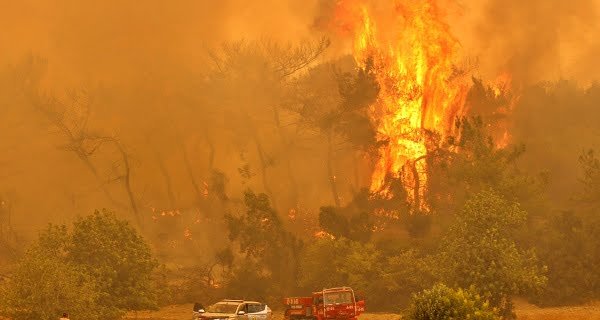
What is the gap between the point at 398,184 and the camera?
198ft

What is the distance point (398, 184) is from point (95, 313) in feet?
97.6

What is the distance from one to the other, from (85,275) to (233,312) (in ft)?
25.6

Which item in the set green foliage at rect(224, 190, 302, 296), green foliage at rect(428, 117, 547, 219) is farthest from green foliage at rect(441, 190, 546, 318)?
green foliage at rect(224, 190, 302, 296)

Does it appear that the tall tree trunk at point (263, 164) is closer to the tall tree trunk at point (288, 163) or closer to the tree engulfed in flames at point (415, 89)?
the tall tree trunk at point (288, 163)

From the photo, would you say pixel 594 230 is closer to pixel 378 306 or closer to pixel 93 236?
pixel 378 306

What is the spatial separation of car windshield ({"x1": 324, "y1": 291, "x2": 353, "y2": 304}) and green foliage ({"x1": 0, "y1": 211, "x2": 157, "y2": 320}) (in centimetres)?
973

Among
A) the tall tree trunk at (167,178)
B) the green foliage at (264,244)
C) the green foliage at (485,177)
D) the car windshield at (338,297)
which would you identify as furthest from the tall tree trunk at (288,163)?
the car windshield at (338,297)

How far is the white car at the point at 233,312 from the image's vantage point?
122 feet

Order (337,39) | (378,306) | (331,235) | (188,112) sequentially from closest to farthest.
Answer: (378,306), (331,235), (337,39), (188,112)

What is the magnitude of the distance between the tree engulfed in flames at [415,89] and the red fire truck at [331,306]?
75.8ft

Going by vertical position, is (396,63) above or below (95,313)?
above

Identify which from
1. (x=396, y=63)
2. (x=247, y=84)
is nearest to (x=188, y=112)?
(x=247, y=84)

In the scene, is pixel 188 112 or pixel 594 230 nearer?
pixel 594 230

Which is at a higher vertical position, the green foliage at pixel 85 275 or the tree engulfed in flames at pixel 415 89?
the tree engulfed in flames at pixel 415 89
